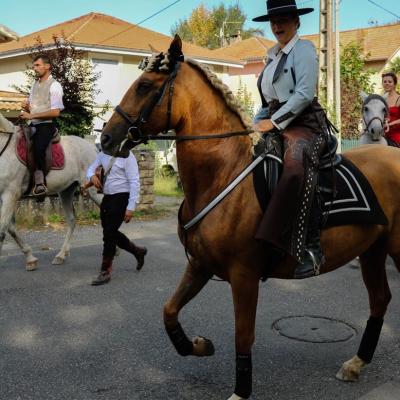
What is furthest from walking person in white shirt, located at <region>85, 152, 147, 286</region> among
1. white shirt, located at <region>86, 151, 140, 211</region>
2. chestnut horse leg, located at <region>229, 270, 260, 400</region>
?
chestnut horse leg, located at <region>229, 270, 260, 400</region>

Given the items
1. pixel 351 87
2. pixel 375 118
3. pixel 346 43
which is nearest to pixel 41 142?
pixel 375 118

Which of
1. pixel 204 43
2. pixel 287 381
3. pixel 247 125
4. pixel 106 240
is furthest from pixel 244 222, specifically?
pixel 204 43

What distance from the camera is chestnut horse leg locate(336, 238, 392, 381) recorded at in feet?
Answer: 14.5

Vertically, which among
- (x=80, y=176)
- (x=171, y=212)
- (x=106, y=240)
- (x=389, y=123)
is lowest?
Answer: (x=171, y=212)

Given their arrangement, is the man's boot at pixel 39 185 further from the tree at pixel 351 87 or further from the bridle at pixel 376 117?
the tree at pixel 351 87

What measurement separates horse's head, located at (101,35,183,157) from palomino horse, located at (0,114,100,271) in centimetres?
453

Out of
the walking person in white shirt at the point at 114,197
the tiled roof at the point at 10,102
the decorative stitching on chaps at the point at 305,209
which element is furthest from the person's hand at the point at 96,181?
the tiled roof at the point at 10,102

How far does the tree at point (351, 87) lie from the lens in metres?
28.0

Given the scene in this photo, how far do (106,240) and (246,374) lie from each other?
12.5 feet

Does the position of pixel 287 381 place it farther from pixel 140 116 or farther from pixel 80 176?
pixel 80 176

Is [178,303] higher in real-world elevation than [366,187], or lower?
lower

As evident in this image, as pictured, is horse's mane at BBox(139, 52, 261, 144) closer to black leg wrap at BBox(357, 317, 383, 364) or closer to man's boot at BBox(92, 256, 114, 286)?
black leg wrap at BBox(357, 317, 383, 364)

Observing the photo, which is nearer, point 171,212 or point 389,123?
point 389,123

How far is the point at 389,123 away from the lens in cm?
830
